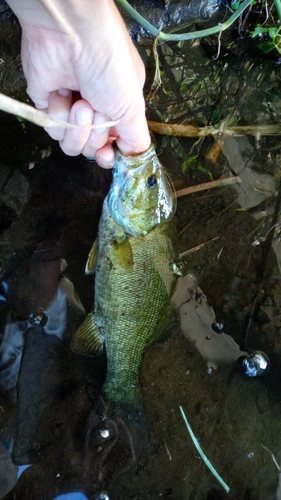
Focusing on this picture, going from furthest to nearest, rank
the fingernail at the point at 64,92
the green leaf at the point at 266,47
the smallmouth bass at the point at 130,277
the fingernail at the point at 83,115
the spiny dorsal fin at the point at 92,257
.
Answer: the green leaf at the point at 266,47, the spiny dorsal fin at the point at 92,257, the smallmouth bass at the point at 130,277, the fingernail at the point at 64,92, the fingernail at the point at 83,115

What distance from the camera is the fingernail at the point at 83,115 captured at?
6.30ft

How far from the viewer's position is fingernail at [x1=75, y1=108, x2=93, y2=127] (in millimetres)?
1919

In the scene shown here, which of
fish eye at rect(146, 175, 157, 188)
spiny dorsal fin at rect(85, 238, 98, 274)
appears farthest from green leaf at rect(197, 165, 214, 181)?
spiny dorsal fin at rect(85, 238, 98, 274)

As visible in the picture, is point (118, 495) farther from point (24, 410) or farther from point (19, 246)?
point (19, 246)

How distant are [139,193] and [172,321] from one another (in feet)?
3.19

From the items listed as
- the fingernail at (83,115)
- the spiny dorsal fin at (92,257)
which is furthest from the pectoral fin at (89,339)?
the fingernail at (83,115)

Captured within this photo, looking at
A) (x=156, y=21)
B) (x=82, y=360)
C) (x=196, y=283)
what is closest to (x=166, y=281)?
(x=196, y=283)

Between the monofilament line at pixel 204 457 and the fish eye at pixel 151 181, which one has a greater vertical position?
the fish eye at pixel 151 181

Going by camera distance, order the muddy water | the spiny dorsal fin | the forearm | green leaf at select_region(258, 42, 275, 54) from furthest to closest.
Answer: green leaf at select_region(258, 42, 275, 54) < the muddy water < the spiny dorsal fin < the forearm

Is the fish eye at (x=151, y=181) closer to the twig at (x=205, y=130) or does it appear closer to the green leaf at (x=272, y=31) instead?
the twig at (x=205, y=130)

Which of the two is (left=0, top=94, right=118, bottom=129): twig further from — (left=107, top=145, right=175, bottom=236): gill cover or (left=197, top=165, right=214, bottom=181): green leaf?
(left=197, top=165, right=214, bottom=181): green leaf

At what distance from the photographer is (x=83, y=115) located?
193 cm

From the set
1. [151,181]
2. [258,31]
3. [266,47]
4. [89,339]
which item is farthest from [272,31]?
[89,339]

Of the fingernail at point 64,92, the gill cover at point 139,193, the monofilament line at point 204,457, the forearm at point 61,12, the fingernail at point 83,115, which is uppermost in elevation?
the forearm at point 61,12
